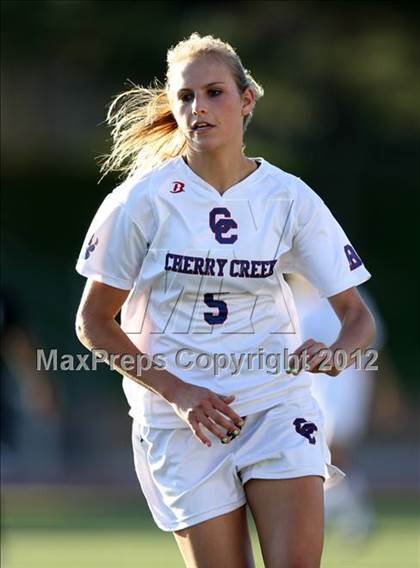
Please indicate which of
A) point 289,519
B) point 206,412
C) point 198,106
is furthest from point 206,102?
point 289,519

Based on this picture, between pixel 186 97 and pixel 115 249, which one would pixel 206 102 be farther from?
pixel 115 249

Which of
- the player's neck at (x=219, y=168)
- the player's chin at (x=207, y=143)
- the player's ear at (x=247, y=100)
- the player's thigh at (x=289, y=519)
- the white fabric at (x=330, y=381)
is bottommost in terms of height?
the white fabric at (x=330, y=381)

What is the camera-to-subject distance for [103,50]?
691 inches

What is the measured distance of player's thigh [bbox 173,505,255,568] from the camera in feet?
15.2

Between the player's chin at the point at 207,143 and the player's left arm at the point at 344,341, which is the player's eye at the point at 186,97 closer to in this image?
the player's chin at the point at 207,143

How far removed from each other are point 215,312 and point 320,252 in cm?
44

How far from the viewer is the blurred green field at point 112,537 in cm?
Answer: 899

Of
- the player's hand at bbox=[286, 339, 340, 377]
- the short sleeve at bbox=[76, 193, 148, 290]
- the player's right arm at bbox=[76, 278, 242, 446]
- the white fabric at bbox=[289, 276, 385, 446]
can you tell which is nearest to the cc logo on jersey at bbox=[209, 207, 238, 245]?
the short sleeve at bbox=[76, 193, 148, 290]

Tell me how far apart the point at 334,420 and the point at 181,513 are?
467 cm

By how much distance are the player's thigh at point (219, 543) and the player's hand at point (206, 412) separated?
1.02 ft

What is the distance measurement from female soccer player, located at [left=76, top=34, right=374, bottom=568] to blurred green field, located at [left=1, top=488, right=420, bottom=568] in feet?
13.0

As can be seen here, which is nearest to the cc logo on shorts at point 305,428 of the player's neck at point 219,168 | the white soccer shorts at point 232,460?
the white soccer shorts at point 232,460

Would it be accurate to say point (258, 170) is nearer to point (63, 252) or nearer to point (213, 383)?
point (213, 383)

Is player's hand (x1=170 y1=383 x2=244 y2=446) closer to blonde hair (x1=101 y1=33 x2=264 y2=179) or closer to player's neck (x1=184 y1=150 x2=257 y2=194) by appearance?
player's neck (x1=184 y1=150 x2=257 y2=194)
